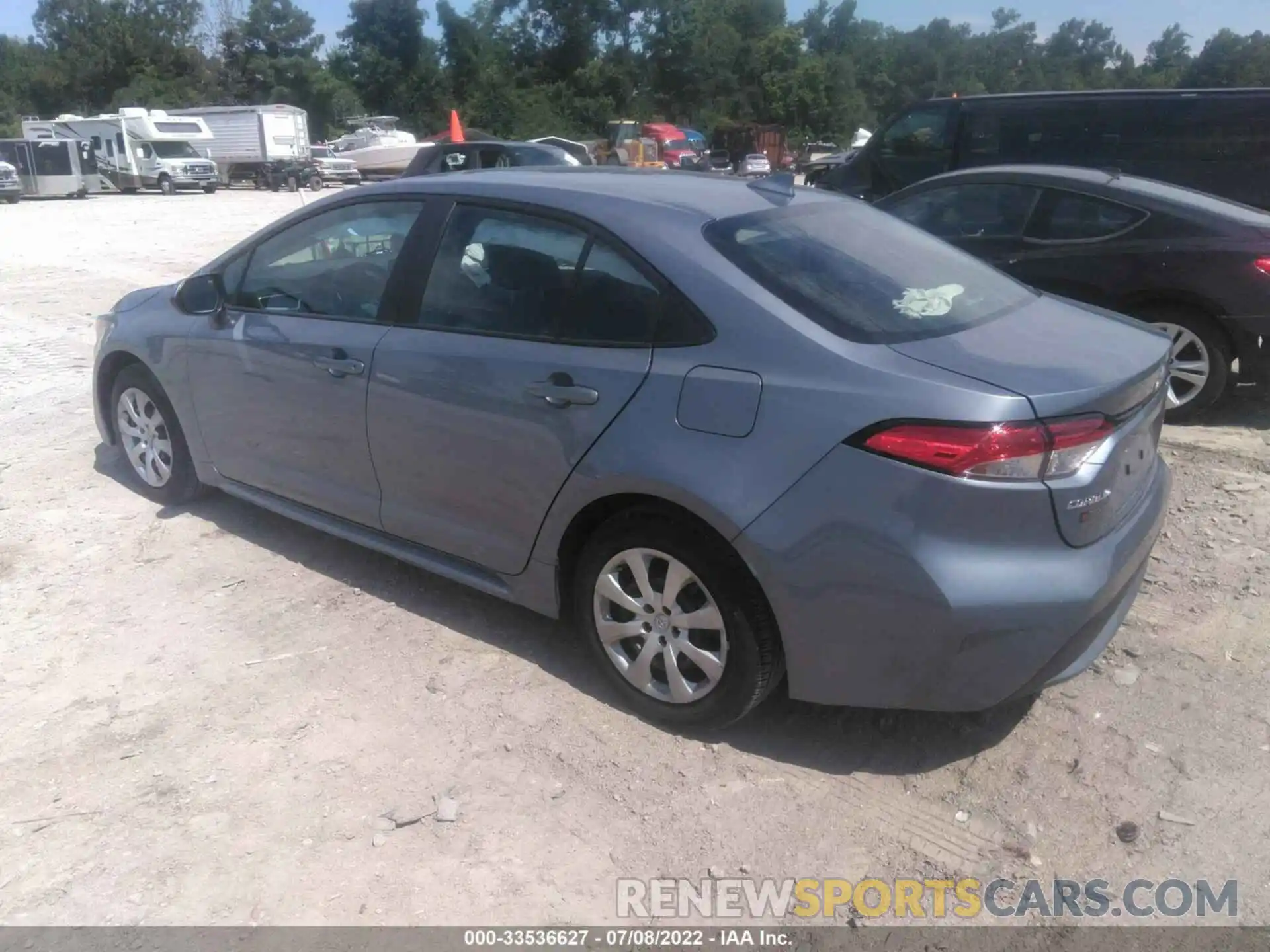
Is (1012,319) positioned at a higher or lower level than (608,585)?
higher

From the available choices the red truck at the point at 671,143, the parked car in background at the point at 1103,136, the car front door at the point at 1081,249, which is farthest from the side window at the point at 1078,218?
the red truck at the point at 671,143

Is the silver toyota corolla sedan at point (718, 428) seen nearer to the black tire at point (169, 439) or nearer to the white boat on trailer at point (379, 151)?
the black tire at point (169, 439)

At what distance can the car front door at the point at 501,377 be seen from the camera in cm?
344

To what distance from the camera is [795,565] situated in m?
3.01

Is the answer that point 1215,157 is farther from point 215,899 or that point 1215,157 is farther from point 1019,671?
point 215,899

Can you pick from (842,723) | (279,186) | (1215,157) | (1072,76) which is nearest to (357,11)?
(279,186)

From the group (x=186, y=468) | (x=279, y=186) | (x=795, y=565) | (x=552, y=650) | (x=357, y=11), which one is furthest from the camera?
(x=357, y=11)

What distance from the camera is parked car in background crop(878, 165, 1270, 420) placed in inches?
242

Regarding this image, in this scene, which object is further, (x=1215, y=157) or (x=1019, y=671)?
(x=1215, y=157)

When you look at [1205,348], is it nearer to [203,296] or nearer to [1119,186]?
[1119,186]

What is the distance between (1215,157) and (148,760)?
8.72 meters

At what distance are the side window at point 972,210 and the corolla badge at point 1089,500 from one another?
4.18m

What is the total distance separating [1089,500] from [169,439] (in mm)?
4117

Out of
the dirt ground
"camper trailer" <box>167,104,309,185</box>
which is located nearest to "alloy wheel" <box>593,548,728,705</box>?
the dirt ground
